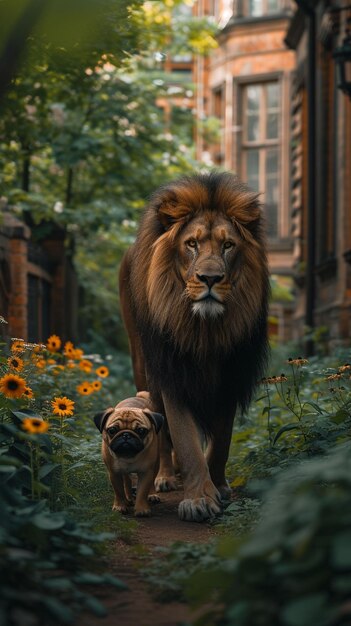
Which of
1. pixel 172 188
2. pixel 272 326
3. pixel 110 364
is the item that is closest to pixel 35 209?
pixel 110 364

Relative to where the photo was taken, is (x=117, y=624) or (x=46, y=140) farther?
(x=46, y=140)

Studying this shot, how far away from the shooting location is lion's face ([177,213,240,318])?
5219 mm

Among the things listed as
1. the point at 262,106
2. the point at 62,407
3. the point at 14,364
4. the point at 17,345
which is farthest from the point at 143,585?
the point at 262,106

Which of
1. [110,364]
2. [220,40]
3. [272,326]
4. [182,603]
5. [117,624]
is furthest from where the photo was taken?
[220,40]

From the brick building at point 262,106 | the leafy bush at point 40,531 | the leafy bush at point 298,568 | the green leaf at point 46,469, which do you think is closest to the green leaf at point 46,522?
the leafy bush at point 40,531

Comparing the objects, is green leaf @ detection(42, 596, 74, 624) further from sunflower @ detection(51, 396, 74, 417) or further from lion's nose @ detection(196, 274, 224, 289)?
lion's nose @ detection(196, 274, 224, 289)

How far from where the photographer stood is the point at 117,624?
3.20 m

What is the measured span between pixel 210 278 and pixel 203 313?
17cm

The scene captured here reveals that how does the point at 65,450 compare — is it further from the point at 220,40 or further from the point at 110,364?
the point at 220,40

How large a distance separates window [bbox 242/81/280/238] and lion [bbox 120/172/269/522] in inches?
854

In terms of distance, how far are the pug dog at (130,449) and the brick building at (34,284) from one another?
3.63 m

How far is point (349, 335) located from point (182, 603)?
928cm

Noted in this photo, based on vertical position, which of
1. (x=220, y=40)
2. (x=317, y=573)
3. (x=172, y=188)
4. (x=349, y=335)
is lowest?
(x=349, y=335)

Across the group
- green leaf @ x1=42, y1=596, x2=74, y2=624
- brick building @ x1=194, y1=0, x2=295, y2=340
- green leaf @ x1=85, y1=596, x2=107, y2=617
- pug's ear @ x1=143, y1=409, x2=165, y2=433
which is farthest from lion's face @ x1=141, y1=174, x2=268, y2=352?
brick building @ x1=194, y1=0, x2=295, y2=340
